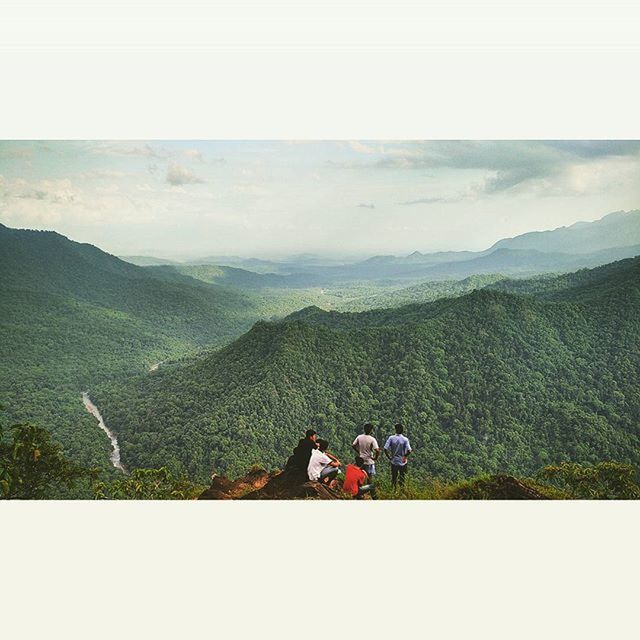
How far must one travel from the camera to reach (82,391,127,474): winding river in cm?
913

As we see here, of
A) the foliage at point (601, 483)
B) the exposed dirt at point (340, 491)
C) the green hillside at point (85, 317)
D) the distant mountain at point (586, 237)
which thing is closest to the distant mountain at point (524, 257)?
the distant mountain at point (586, 237)

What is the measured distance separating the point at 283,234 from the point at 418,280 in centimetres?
354

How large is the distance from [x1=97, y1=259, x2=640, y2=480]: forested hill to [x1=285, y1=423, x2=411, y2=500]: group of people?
134 inches

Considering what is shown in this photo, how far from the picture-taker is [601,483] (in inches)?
241

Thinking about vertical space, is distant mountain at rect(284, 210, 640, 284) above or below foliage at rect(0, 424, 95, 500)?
above

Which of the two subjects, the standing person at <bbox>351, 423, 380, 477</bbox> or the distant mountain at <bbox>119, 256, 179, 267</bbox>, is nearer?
the standing person at <bbox>351, 423, 380, 477</bbox>

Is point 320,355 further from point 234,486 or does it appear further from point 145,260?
point 234,486

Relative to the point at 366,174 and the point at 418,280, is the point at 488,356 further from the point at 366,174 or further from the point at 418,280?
the point at 366,174

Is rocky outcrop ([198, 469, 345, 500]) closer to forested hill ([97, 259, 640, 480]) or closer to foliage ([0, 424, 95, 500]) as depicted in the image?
foliage ([0, 424, 95, 500])

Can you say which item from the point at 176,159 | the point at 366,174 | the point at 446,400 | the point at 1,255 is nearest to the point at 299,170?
the point at 366,174

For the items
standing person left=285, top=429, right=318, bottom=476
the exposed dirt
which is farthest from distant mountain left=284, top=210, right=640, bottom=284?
the exposed dirt

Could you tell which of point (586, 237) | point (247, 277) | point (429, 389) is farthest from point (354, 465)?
Answer: point (586, 237)

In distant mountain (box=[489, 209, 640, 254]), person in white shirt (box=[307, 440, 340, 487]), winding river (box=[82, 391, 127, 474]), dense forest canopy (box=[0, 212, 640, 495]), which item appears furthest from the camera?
distant mountain (box=[489, 209, 640, 254])

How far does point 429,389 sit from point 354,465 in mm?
5004
